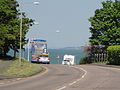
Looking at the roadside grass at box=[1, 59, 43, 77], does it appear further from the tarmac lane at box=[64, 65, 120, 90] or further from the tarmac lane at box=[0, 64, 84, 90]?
the tarmac lane at box=[64, 65, 120, 90]

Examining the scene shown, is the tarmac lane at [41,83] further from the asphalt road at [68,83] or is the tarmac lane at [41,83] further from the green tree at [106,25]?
the green tree at [106,25]

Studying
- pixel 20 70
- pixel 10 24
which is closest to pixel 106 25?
pixel 10 24

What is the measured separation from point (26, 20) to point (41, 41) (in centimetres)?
970

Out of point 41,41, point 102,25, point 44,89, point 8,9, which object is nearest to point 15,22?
point 8,9

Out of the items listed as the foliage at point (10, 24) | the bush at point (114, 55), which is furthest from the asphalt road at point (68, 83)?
the foliage at point (10, 24)

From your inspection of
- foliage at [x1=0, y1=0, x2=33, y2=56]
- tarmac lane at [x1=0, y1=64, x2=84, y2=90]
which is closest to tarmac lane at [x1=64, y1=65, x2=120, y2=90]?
tarmac lane at [x1=0, y1=64, x2=84, y2=90]

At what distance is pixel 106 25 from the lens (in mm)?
62250

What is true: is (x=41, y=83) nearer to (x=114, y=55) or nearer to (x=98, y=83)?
(x=98, y=83)

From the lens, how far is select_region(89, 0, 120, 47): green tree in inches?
2425

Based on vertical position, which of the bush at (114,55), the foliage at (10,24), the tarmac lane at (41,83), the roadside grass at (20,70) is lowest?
the tarmac lane at (41,83)

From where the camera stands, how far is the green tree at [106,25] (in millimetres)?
61594

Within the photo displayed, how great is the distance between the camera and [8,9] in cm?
5153

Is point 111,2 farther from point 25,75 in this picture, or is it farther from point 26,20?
point 25,75

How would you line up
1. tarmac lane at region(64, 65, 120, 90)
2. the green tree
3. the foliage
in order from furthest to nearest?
the green tree
the foliage
tarmac lane at region(64, 65, 120, 90)
